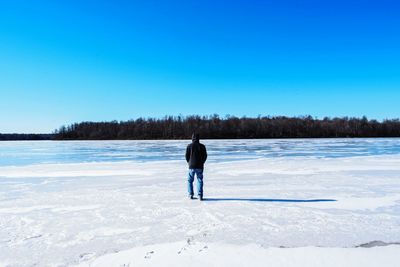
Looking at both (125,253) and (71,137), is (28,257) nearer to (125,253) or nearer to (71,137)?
(125,253)

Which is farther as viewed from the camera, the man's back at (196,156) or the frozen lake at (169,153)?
the frozen lake at (169,153)

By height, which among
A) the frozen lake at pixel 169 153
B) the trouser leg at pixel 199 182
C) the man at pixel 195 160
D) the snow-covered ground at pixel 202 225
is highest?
the man at pixel 195 160

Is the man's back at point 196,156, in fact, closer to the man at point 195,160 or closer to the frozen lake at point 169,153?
the man at point 195,160

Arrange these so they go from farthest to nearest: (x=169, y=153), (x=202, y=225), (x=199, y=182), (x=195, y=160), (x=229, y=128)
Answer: (x=229, y=128), (x=169, y=153), (x=195, y=160), (x=199, y=182), (x=202, y=225)

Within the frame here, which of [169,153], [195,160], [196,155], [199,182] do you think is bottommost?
[169,153]

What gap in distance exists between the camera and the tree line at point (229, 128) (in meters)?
92.7

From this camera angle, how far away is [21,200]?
7277 millimetres

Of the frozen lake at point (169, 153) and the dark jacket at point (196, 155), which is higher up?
the dark jacket at point (196, 155)

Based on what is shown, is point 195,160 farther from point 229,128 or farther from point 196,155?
point 229,128

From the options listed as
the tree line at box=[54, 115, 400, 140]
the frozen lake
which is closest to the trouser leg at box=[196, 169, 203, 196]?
the frozen lake

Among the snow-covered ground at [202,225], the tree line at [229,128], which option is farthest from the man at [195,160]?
the tree line at [229,128]

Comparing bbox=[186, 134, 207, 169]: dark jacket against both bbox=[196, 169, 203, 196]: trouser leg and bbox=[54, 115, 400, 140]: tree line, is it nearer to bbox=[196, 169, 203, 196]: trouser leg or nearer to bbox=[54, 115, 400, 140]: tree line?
bbox=[196, 169, 203, 196]: trouser leg

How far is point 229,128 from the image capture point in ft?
316

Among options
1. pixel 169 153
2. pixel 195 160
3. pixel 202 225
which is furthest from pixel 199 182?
pixel 169 153
